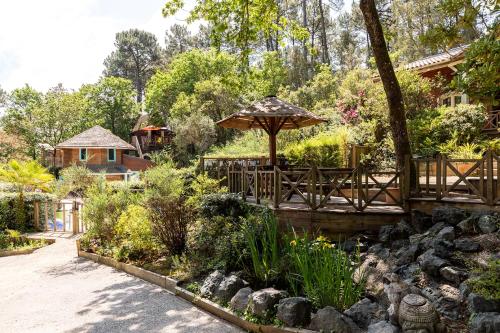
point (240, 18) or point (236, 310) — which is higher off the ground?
point (240, 18)

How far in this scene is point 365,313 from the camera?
4.48m

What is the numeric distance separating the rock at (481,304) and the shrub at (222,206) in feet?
16.9

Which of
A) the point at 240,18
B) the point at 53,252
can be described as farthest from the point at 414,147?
the point at 53,252

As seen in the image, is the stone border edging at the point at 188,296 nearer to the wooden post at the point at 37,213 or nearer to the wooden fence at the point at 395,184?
the wooden fence at the point at 395,184

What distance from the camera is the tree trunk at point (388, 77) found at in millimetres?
8023

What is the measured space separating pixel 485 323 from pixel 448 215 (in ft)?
10.6

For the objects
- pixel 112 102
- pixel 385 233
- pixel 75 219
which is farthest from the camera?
pixel 112 102

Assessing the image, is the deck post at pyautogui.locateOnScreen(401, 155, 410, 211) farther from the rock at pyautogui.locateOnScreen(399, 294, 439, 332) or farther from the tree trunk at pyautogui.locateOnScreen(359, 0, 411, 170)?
the rock at pyautogui.locateOnScreen(399, 294, 439, 332)

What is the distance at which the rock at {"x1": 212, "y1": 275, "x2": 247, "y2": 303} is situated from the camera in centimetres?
560

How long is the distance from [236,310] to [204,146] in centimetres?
2275

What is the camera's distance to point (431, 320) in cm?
389

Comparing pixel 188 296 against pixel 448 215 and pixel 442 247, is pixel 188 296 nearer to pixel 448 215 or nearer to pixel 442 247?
pixel 442 247

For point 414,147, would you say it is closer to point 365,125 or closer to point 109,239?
point 365,125

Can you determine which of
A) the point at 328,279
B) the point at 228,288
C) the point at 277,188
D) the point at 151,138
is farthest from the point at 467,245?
the point at 151,138
